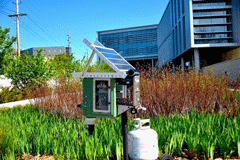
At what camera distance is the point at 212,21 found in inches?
1549

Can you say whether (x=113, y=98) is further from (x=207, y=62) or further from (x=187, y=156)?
(x=207, y=62)

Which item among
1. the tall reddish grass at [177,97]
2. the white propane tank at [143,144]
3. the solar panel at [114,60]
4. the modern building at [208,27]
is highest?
the modern building at [208,27]

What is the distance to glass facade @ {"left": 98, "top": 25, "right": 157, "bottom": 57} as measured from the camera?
68188 millimetres

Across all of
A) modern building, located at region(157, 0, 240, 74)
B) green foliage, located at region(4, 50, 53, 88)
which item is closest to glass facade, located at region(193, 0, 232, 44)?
modern building, located at region(157, 0, 240, 74)

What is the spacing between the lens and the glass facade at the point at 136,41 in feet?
224

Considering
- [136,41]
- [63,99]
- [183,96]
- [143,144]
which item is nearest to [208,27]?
[136,41]

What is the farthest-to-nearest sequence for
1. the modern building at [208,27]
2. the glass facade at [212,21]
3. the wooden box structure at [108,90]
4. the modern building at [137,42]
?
the modern building at [137,42] < the glass facade at [212,21] < the modern building at [208,27] < the wooden box structure at [108,90]

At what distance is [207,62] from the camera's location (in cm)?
4225

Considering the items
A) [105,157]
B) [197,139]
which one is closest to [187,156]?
[197,139]

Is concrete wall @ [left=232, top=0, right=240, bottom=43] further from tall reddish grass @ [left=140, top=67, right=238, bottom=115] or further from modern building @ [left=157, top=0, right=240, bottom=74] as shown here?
tall reddish grass @ [left=140, top=67, right=238, bottom=115]

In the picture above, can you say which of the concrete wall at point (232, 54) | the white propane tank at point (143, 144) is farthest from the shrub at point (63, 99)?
the concrete wall at point (232, 54)

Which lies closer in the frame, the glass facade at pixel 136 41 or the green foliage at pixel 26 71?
the green foliage at pixel 26 71

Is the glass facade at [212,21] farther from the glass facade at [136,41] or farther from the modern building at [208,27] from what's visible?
the glass facade at [136,41]

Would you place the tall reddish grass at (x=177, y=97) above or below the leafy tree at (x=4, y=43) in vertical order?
below
